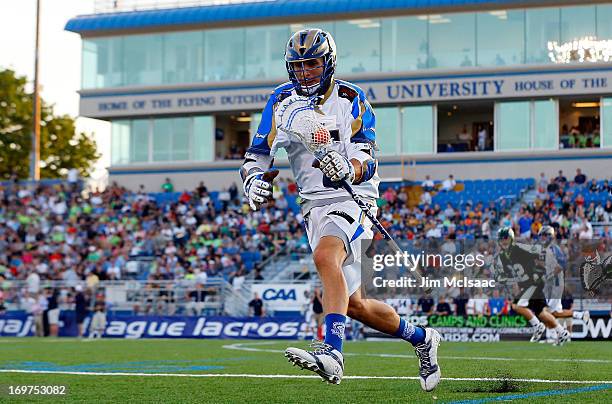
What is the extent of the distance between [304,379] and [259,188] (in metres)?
2.58

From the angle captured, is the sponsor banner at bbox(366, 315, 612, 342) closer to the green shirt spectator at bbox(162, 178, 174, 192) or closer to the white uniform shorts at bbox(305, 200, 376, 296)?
the white uniform shorts at bbox(305, 200, 376, 296)

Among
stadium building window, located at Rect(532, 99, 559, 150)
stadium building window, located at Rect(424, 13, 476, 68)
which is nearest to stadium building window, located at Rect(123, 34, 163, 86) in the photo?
stadium building window, located at Rect(424, 13, 476, 68)

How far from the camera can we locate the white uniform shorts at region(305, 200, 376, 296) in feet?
26.0

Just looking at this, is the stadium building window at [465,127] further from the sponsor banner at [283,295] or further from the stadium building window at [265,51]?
the sponsor banner at [283,295]

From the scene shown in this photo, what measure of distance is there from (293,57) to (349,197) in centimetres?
105

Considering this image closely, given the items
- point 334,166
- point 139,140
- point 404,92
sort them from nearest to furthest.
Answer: point 334,166
point 404,92
point 139,140

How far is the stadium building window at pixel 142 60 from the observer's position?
141 ft

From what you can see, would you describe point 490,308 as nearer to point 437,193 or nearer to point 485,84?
point 437,193

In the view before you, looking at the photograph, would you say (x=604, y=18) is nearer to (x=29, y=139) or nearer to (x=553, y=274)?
(x=553, y=274)

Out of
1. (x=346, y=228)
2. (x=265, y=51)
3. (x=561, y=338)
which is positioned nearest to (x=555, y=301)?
(x=561, y=338)

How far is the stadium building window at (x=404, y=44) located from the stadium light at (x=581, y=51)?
169 inches

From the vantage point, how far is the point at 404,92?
38938mm

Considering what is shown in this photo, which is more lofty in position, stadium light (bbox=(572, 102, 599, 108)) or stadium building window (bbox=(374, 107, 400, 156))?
stadium light (bbox=(572, 102, 599, 108))

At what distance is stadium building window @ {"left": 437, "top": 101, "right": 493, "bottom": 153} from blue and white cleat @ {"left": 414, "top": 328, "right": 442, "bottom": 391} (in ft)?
99.8
